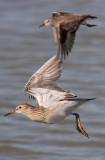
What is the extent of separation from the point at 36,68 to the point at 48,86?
5427 mm

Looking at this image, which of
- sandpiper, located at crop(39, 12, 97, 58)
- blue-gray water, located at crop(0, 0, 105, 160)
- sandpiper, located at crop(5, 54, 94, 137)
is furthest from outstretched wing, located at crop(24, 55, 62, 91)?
blue-gray water, located at crop(0, 0, 105, 160)

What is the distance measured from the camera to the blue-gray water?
39.1 feet

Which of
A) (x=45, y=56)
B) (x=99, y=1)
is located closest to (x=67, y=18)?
(x=45, y=56)

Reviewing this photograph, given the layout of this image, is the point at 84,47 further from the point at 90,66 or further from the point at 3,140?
the point at 3,140

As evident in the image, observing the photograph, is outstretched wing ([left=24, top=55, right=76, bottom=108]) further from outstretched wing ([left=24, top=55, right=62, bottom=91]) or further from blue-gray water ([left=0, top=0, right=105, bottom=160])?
blue-gray water ([left=0, top=0, right=105, bottom=160])

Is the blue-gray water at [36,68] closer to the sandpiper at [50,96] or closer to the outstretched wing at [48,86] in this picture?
the sandpiper at [50,96]

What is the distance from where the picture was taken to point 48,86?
8.88 meters

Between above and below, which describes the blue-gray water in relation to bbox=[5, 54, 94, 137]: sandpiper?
below

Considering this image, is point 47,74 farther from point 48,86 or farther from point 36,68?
point 36,68

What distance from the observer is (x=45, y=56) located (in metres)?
14.8

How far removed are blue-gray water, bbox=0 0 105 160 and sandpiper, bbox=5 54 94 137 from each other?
7.36ft

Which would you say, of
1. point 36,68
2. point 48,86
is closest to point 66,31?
point 48,86

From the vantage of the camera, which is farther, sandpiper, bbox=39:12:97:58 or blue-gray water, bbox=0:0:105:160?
blue-gray water, bbox=0:0:105:160

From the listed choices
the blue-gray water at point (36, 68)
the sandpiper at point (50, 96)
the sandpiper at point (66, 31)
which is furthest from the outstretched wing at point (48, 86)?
the blue-gray water at point (36, 68)
